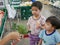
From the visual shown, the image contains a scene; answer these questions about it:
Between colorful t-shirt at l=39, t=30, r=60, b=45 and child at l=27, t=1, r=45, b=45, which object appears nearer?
colorful t-shirt at l=39, t=30, r=60, b=45

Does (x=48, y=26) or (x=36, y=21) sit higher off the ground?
(x=48, y=26)

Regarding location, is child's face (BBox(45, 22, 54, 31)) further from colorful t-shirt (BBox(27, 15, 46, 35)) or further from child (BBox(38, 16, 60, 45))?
colorful t-shirt (BBox(27, 15, 46, 35))

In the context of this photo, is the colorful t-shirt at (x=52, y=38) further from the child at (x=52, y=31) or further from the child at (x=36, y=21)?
the child at (x=36, y=21)

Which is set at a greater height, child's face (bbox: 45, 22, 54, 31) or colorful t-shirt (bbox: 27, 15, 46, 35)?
child's face (bbox: 45, 22, 54, 31)

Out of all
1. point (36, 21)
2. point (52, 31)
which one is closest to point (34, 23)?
point (36, 21)

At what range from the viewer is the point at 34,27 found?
81.1 inches

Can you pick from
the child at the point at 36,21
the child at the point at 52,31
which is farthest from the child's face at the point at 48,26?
the child at the point at 36,21

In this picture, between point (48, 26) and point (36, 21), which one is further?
point (36, 21)

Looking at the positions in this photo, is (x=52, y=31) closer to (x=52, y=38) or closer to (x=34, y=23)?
(x=52, y=38)

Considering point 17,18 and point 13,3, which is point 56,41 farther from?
point 13,3

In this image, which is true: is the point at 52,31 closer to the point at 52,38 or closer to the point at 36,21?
the point at 52,38

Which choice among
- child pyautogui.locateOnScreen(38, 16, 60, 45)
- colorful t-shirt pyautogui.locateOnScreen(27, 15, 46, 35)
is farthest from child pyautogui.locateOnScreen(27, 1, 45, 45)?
child pyautogui.locateOnScreen(38, 16, 60, 45)

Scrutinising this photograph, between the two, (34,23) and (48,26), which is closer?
(48,26)

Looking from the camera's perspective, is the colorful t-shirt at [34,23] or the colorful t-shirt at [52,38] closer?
the colorful t-shirt at [52,38]
